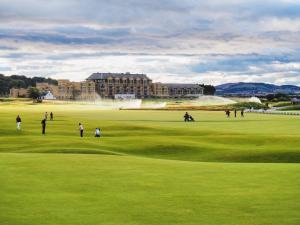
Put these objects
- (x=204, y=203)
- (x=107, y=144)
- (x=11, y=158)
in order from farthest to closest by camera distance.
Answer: (x=107, y=144)
(x=11, y=158)
(x=204, y=203)

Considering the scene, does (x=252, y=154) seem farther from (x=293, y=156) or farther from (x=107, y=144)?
(x=107, y=144)

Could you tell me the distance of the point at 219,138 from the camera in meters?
48.8

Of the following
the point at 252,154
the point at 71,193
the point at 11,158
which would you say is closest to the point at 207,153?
the point at 252,154

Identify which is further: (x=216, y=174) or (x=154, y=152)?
(x=154, y=152)

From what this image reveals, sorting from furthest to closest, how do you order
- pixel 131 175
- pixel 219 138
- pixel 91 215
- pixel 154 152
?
pixel 219 138 → pixel 154 152 → pixel 131 175 → pixel 91 215

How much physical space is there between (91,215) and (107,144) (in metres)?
29.7

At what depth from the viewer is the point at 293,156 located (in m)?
36.4

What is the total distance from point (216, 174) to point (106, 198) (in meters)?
7.30

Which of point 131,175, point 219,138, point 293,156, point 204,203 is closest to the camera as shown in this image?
point 204,203

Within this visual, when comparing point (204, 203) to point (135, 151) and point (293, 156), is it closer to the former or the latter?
point (293, 156)

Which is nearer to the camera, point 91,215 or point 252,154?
point 91,215

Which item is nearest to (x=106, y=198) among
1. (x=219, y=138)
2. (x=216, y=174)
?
(x=216, y=174)

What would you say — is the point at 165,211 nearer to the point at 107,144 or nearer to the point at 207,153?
the point at 207,153

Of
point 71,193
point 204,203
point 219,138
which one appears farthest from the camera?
point 219,138
